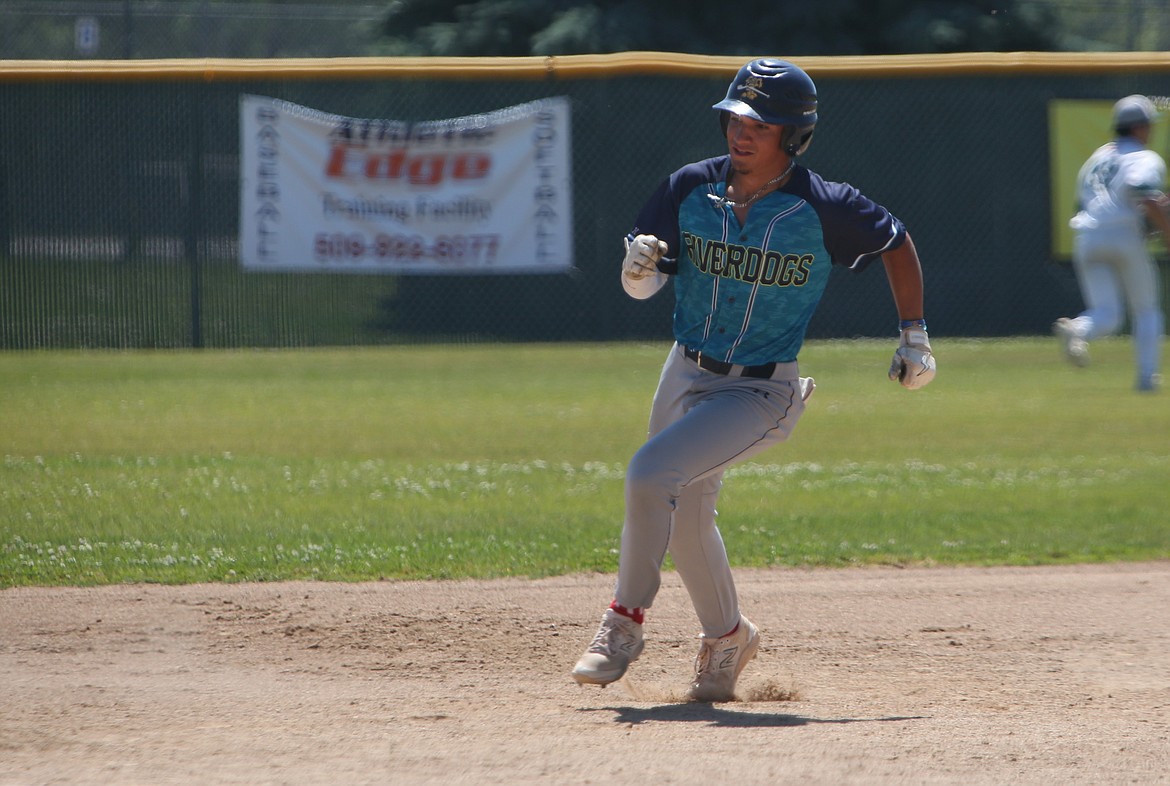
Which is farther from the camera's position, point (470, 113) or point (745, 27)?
point (745, 27)

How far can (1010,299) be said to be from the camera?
14.9 meters

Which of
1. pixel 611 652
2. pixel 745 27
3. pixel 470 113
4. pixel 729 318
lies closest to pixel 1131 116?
pixel 470 113

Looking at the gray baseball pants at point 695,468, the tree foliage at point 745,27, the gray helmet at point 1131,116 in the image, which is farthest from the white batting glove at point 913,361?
the tree foliage at point 745,27

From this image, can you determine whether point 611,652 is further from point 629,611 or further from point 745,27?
point 745,27

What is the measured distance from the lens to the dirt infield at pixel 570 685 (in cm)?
336

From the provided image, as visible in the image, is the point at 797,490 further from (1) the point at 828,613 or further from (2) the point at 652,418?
(2) the point at 652,418

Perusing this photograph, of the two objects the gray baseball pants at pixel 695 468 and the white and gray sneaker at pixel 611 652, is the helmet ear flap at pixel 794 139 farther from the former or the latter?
the white and gray sneaker at pixel 611 652

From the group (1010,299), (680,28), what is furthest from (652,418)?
(680,28)

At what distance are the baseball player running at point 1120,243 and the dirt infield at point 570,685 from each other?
521 cm

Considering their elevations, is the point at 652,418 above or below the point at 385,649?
above

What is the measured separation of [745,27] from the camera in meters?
17.8

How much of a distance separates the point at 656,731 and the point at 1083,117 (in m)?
12.7

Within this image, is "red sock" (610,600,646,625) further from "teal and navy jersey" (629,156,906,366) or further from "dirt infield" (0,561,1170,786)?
"teal and navy jersey" (629,156,906,366)

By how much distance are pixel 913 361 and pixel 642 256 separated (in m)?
0.80
